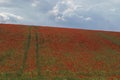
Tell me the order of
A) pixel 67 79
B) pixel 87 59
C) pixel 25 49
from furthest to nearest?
1. pixel 25 49
2. pixel 87 59
3. pixel 67 79

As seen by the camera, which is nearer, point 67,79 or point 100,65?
point 67,79

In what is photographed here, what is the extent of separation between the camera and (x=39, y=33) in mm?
62312

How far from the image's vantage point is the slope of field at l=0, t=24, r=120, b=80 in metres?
36.0

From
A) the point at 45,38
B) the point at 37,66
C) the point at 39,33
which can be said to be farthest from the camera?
the point at 39,33

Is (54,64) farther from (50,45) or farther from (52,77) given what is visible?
(50,45)

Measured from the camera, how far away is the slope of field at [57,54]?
36.0 meters

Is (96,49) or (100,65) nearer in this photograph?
(100,65)

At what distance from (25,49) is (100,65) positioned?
12.0m

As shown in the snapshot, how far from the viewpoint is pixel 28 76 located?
33906 millimetres

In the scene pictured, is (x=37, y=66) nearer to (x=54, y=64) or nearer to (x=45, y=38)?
(x=54, y=64)

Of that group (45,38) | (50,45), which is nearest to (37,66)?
(50,45)

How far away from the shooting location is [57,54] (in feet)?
152

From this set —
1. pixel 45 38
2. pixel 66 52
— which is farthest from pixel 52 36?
pixel 66 52

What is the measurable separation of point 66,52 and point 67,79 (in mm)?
15670
